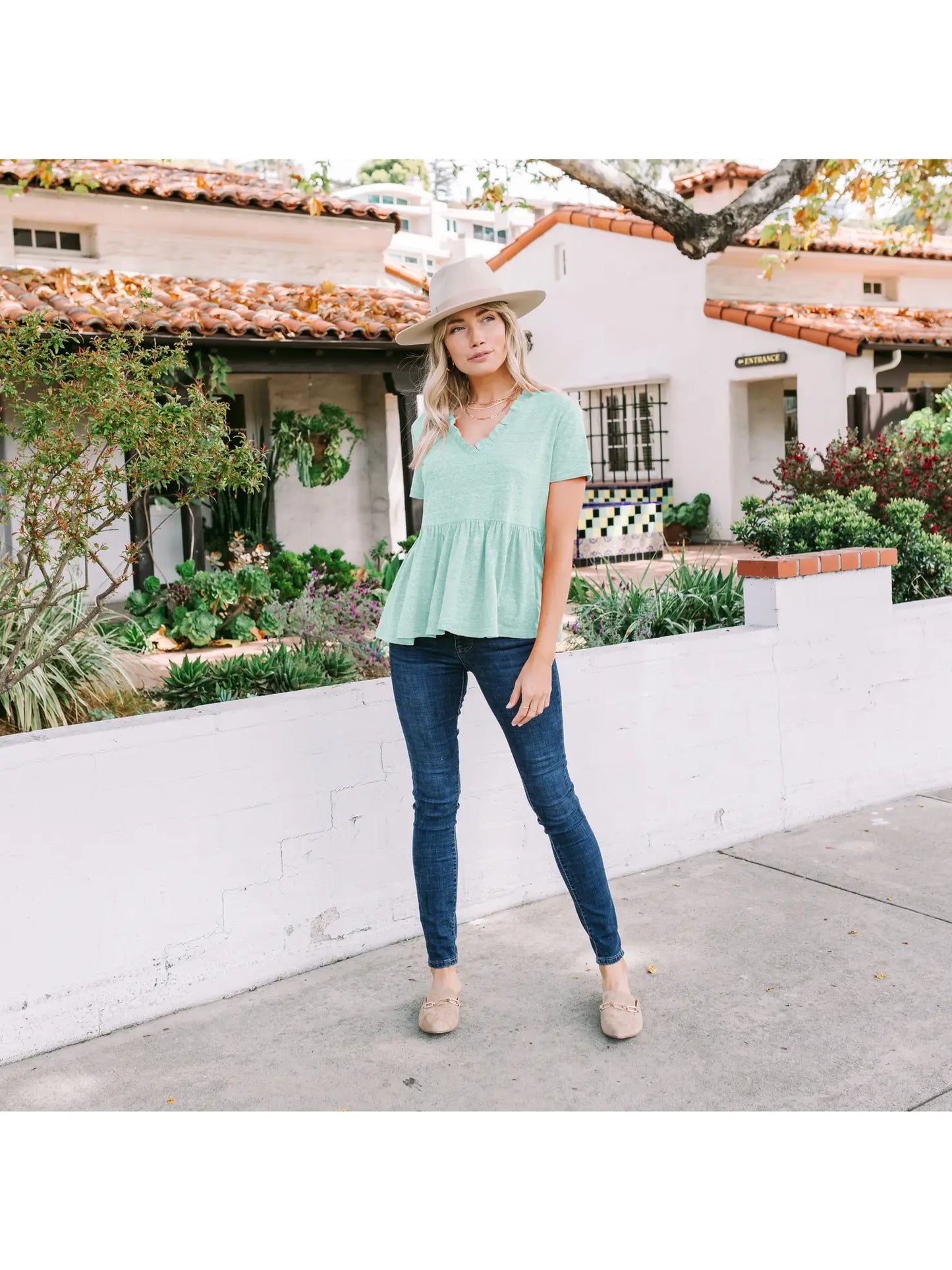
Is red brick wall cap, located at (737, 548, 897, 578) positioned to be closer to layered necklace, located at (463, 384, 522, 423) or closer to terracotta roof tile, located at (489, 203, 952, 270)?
layered necklace, located at (463, 384, 522, 423)

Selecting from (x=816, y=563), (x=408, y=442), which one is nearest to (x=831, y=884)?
(x=816, y=563)

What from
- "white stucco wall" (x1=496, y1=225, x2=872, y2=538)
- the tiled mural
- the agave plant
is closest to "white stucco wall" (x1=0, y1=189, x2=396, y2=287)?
"white stucco wall" (x1=496, y1=225, x2=872, y2=538)

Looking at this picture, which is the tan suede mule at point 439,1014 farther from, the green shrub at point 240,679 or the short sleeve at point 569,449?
the green shrub at point 240,679

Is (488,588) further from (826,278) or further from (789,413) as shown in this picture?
(826,278)

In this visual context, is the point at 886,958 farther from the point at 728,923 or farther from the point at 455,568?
the point at 455,568

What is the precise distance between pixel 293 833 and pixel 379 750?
393mm

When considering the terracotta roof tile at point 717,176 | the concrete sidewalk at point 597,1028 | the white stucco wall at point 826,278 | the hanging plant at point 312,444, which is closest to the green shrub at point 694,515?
the white stucco wall at point 826,278

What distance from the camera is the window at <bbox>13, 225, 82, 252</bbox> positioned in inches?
456

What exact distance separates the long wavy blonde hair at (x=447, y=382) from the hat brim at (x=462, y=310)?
1.0 inches

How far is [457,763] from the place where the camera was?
324cm

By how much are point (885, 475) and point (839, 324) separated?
387 inches

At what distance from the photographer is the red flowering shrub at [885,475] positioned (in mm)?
6652

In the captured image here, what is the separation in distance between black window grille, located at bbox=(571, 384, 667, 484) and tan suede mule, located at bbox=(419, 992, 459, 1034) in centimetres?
1490
